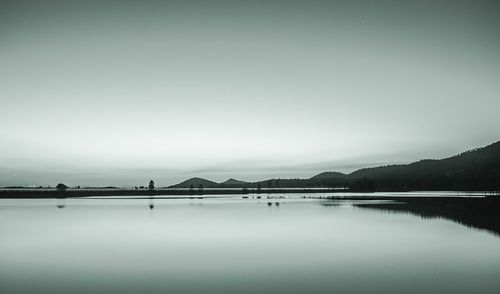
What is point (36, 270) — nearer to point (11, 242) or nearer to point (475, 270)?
point (11, 242)

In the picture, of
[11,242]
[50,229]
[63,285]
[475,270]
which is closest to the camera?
[63,285]

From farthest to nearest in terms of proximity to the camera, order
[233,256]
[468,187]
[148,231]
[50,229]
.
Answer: [468,187]
[50,229]
[148,231]
[233,256]

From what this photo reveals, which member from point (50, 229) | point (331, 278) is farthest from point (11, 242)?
point (331, 278)

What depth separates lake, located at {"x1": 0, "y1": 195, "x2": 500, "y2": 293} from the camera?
18.8 meters

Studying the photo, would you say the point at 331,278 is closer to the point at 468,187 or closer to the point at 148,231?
the point at 148,231

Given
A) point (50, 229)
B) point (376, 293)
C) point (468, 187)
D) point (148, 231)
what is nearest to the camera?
point (376, 293)

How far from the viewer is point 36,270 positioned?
74.5 ft

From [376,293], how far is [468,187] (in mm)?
117213

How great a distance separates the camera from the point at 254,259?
82.9 feet

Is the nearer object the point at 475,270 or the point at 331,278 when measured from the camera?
the point at 331,278

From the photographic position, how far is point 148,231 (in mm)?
Answer: 39906

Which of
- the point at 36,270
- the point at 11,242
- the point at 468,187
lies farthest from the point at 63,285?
the point at 468,187

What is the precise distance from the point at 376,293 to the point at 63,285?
44.0 ft

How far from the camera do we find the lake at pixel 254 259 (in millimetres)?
18750
